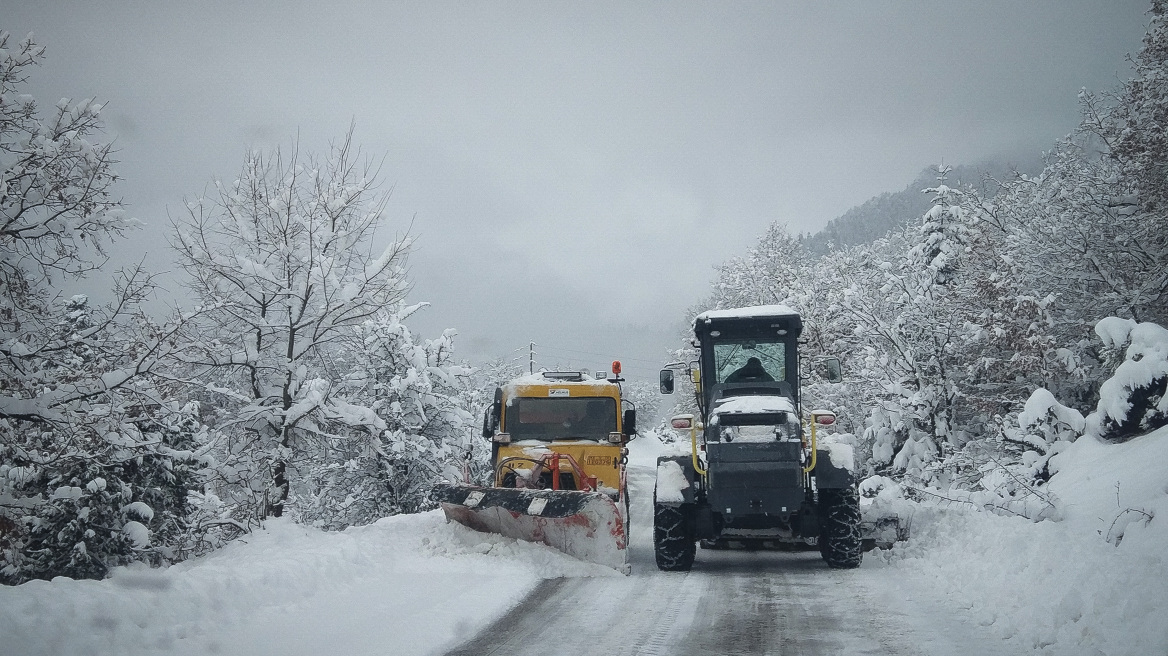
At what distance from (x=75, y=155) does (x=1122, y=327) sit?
1472 centimetres

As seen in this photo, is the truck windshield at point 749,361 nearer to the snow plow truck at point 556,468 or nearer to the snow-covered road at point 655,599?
the snow plow truck at point 556,468

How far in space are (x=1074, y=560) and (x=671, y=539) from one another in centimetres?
445

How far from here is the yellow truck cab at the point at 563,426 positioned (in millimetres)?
11828

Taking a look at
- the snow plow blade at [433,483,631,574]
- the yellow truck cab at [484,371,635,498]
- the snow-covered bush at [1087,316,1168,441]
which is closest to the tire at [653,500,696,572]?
the snow plow blade at [433,483,631,574]

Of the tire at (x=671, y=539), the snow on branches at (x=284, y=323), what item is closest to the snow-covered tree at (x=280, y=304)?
the snow on branches at (x=284, y=323)

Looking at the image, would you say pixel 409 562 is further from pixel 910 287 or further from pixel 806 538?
pixel 910 287

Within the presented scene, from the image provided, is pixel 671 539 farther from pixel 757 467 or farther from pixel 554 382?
pixel 554 382

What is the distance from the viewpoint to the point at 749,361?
10.6 metres

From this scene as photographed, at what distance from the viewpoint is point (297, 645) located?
5480mm

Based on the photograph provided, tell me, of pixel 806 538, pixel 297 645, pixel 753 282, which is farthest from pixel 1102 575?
pixel 753 282

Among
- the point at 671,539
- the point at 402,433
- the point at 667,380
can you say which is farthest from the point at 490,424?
the point at 402,433

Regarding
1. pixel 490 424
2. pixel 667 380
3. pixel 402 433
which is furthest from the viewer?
pixel 402 433

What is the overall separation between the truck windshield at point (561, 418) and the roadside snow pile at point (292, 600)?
2615mm

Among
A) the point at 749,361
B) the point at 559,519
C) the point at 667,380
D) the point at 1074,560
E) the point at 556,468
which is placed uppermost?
the point at 749,361
